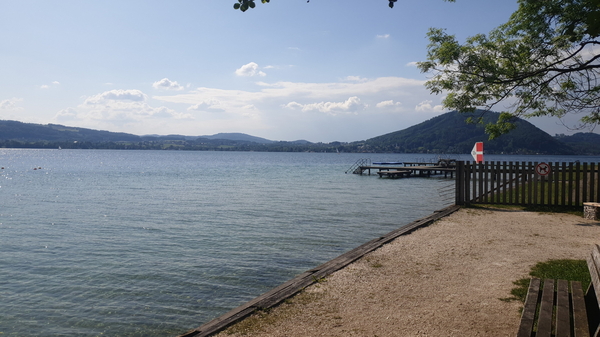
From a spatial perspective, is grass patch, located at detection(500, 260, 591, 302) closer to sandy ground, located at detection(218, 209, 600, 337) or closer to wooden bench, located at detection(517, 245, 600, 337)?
sandy ground, located at detection(218, 209, 600, 337)

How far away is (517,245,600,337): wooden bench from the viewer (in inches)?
153

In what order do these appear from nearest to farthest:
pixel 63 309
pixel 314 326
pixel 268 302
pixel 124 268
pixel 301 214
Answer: pixel 314 326, pixel 268 302, pixel 63 309, pixel 124 268, pixel 301 214

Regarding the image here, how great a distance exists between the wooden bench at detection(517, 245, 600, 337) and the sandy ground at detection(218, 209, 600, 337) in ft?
1.49

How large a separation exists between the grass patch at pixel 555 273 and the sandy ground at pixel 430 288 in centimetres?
16

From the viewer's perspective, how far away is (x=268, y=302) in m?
5.89

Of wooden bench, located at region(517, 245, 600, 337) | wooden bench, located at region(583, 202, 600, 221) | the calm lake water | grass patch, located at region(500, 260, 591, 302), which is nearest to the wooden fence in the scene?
wooden bench, located at region(583, 202, 600, 221)

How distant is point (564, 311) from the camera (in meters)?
4.32

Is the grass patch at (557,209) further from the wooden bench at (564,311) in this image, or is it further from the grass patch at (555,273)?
the wooden bench at (564,311)

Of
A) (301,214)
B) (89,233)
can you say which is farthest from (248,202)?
(89,233)

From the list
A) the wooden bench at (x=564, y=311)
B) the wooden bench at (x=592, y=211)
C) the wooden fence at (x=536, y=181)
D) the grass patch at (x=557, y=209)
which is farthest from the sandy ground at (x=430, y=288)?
the wooden fence at (x=536, y=181)

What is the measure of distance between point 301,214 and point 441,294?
12451mm

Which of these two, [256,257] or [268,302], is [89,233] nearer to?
[256,257]

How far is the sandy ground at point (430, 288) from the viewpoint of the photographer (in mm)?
5008

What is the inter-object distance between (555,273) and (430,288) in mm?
2238
